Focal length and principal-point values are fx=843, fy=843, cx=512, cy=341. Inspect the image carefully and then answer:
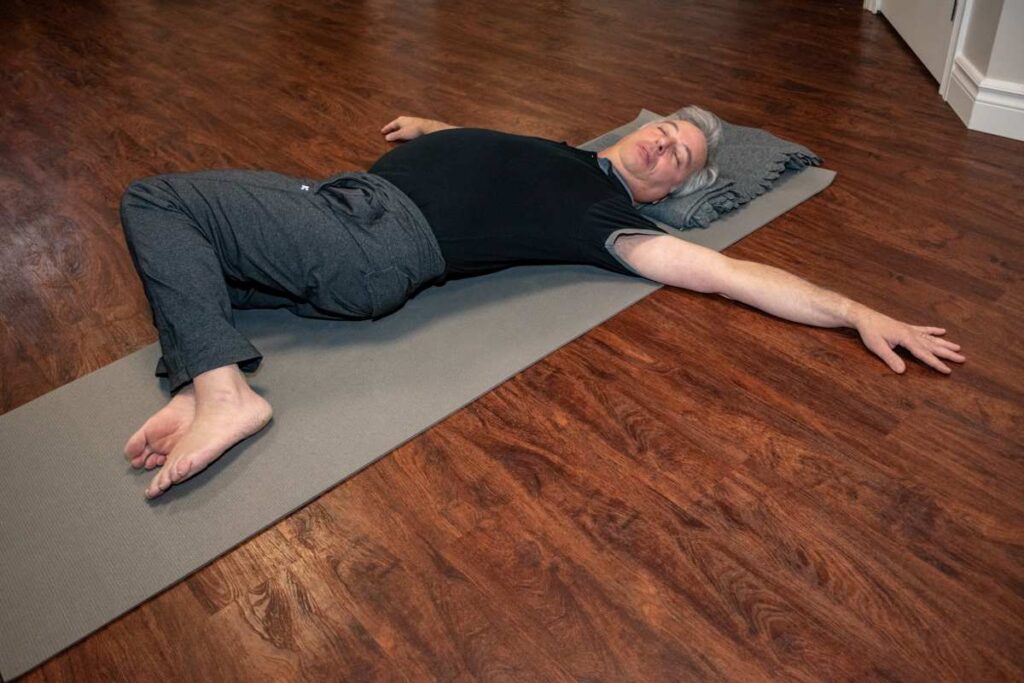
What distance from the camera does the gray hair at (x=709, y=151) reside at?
2.16m

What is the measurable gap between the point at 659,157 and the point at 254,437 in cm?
113

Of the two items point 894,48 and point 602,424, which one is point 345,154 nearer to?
point 602,424

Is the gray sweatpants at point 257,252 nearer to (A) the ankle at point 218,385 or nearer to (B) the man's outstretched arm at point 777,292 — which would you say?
(A) the ankle at point 218,385

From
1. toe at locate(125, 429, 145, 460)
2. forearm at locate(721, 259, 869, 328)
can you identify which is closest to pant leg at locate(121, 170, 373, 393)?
toe at locate(125, 429, 145, 460)

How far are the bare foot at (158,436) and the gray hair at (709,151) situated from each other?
128 cm

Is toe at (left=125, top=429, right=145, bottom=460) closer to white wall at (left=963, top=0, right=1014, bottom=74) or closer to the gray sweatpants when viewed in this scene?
the gray sweatpants

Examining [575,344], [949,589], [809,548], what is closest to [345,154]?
[575,344]

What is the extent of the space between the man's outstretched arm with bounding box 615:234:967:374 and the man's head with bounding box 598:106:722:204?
245 millimetres

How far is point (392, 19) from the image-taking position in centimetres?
397

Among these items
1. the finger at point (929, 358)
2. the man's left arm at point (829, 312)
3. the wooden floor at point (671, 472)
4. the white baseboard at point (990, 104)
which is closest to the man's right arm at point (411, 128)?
the wooden floor at point (671, 472)

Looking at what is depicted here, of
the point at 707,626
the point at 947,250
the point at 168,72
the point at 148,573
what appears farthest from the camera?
the point at 168,72

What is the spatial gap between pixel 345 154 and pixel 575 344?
1.24 meters

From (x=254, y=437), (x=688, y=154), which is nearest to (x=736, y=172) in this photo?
(x=688, y=154)

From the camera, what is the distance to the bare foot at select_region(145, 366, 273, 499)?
4.80 ft
